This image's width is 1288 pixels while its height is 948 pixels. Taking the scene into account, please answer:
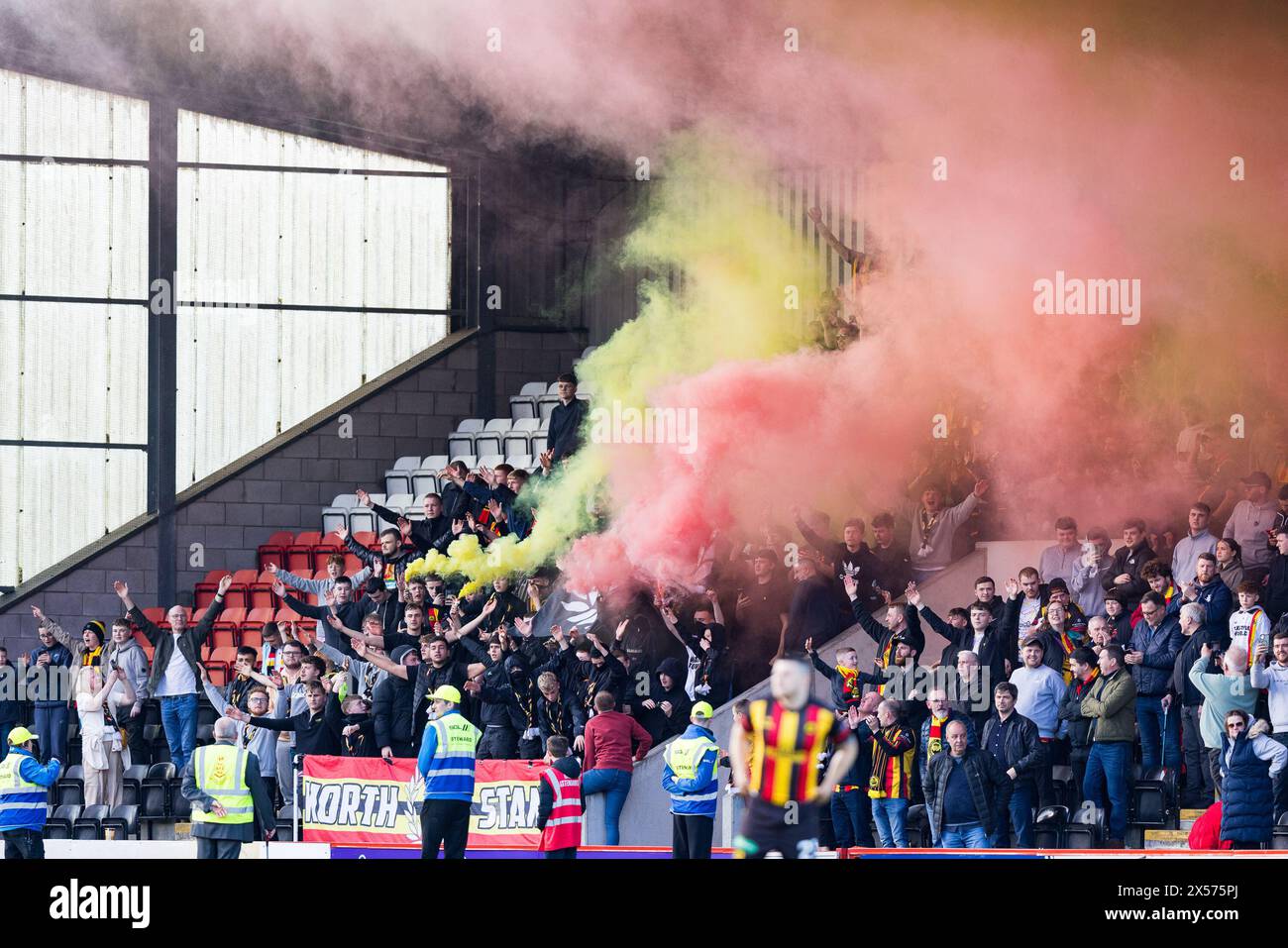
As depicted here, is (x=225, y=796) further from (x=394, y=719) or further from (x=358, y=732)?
(x=394, y=719)

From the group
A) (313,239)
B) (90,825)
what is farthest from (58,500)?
(90,825)

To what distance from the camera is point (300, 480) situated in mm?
23469

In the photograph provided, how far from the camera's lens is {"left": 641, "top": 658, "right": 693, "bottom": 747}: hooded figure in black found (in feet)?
51.6

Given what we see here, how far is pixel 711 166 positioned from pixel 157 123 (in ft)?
22.6

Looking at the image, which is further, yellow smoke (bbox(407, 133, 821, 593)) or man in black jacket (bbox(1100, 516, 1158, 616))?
yellow smoke (bbox(407, 133, 821, 593))

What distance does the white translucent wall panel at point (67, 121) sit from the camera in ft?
74.0

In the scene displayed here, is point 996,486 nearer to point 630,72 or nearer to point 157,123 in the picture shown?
point 630,72

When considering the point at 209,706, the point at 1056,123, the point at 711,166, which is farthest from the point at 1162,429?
the point at 209,706

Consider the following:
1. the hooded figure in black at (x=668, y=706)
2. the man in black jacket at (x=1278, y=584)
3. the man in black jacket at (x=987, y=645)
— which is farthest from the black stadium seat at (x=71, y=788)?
the man in black jacket at (x=1278, y=584)

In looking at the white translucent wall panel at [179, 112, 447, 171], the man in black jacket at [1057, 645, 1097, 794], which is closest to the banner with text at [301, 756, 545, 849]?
the man in black jacket at [1057, 645, 1097, 794]

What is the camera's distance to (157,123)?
22875mm

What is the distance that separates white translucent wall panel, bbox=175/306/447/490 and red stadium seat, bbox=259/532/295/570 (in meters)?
1.27

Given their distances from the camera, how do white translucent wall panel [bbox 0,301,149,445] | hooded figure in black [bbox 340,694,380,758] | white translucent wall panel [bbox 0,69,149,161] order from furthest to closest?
1. white translucent wall panel [bbox 0,301,149,445]
2. white translucent wall panel [bbox 0,69,149,161]
3. hooded figure in black [bbox 340,694,380,758]

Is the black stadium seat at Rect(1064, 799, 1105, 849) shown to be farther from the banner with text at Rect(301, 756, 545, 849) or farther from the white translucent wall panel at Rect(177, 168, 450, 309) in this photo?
the white translucent wall panel at Rect(177, 168, 450, 309)
